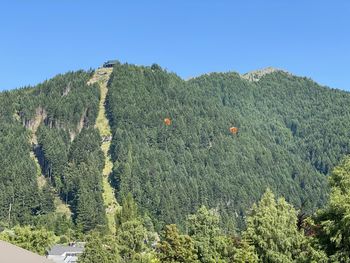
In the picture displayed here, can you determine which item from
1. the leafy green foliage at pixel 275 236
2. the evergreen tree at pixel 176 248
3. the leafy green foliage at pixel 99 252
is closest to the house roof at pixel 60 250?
the leafy green foliage at pixel 99 252

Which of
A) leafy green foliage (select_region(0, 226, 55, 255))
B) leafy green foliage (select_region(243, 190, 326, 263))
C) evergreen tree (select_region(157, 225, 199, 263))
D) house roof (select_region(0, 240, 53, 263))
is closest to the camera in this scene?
house roof (select_region(0, 240, 53, 263))

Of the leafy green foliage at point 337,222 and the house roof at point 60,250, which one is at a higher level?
the leafy green foliage at point 337,222

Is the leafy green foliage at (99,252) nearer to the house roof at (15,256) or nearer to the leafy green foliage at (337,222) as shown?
the leafy green foliage at (337,222)

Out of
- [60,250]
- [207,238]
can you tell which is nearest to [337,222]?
[207,238]

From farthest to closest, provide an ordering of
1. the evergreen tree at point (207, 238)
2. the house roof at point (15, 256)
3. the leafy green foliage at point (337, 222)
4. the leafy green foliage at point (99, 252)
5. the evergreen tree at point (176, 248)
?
the leafy green foliage at point (99, 252) → the evergreen tree at point (176, 248) → the evergreen tree at point (207, 238) → the leafy green foliage at point (337, 222) → the house roof at point (15, 256)

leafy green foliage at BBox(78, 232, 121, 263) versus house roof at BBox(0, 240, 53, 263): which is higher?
house roof at BBox(0, 240, 53, 263)

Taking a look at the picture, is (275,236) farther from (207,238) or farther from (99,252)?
(99,252)

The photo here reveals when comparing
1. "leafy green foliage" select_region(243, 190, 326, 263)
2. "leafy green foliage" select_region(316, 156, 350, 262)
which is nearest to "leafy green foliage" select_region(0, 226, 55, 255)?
"leafy green foliage" select_region(243, 190, 326, 263)

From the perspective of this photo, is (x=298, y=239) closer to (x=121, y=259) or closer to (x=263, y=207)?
(x=263, y=207)

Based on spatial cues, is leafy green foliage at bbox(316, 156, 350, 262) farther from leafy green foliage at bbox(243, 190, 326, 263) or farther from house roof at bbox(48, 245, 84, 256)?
house roof at bbox(48, 245, 84, 256)

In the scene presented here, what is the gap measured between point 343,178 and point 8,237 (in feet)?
228

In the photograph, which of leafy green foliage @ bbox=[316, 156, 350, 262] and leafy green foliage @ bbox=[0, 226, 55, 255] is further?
leafy green foliage @ bbox=[0, 226, 55, 255]

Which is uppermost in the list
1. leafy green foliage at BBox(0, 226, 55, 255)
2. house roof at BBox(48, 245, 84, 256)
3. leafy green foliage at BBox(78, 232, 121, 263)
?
leafy green foliage at BBox(0, 226, 55, 255)

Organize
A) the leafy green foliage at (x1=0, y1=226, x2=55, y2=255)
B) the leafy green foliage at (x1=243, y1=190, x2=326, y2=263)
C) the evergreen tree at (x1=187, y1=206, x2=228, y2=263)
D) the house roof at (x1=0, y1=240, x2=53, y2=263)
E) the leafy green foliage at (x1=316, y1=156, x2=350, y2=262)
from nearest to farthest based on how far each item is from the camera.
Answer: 1. the house roof at (x1=0, y1=240, x2=53, y2=263)
2. the leafy green foliage at (x1=316, y1=156, x2=350, y2=262)
3. the leafy green foliage at (x1=243, y1=190, x2=326, y2=263)
4. the evergreen tree at (x1=187, y1=206, x2=228, y2=263)
5. the leafy green foliage at (x1=0, y1=226, x2=55, y2=255)
